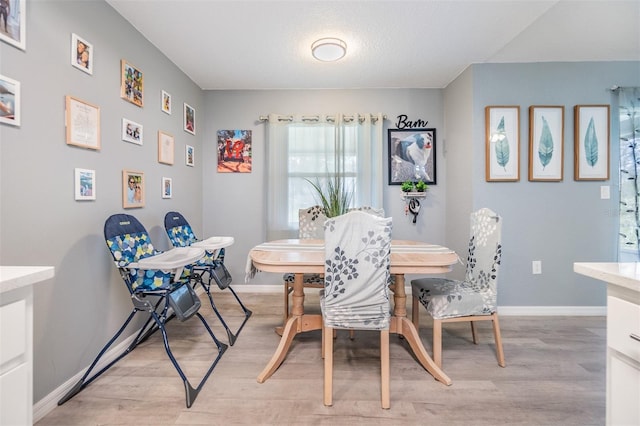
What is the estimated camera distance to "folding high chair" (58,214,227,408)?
155 cm

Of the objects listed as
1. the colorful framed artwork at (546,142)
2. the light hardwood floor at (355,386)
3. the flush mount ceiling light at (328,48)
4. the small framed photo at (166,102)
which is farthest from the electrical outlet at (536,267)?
the small framed photo at (166,102)

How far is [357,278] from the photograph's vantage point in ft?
4.80

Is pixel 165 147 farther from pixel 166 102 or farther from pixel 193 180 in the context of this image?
pixel 193 180

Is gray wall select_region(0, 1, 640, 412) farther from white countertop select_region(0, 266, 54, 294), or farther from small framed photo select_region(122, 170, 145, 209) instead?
white countertop select_region(0, 266, 54, 294)

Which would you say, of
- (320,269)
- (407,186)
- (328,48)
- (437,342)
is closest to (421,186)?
(407,186)

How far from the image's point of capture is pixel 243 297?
3.19 m

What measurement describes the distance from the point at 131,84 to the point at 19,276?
1.88m

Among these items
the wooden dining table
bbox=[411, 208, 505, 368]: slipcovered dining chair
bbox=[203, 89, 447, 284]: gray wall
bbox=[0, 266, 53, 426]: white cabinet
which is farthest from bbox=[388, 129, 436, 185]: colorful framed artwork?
bbox=[0, 266, 53, 426]: white cabinet

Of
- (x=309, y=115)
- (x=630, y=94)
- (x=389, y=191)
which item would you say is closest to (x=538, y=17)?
(x=630, y=94)

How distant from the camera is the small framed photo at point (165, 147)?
2473 millimetres

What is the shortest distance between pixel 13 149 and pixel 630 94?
4606 millimetres

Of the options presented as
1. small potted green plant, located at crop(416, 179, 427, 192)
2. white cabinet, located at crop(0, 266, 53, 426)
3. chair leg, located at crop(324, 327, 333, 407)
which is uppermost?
small potted green plant, located at crop(416, 179, 427, 192)

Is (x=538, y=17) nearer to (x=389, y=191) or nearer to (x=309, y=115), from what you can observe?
(x=389, y=191)

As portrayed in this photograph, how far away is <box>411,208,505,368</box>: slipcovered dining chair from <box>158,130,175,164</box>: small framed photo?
2.43m
